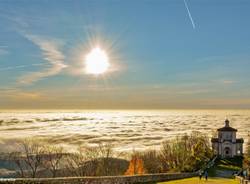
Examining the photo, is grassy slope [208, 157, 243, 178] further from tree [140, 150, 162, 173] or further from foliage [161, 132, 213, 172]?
tree [140, 150, 162, 173]

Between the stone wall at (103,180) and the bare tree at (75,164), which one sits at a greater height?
the stone wall at (103,180)

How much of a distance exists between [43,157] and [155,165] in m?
20.9

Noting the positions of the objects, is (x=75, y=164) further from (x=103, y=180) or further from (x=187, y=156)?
(x=103, y=180)

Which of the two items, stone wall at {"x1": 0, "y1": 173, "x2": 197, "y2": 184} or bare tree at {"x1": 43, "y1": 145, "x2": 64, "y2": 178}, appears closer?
stone wall at {"x1": 0, "y1": 173, "x2": 197, "y2": 184}

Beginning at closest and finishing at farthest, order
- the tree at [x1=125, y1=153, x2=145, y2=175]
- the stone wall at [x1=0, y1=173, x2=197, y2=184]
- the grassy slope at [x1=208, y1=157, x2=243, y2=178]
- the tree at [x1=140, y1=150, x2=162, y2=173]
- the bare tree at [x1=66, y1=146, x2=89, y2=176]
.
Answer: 1. the stone wall at [x1=0, y1=173, x2=197, y2=184]
2. the grassy slope at [x1=208, y1=157, x2=243, y2=178]
3. the bare tree at [x1=66, y1=146, x2=89, y2=176]
4. the tree at [x1=125, y1=153, x2=145, y2=175]
5. the tree at [x1=140, y1=150, x2=162, y2=173]

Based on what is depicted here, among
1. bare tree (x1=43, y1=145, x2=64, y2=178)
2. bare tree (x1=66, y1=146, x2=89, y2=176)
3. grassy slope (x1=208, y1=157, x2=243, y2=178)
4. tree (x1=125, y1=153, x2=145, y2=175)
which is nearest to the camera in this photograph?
grassy slope (x1=208, y1=157, x2=243, y2=178)

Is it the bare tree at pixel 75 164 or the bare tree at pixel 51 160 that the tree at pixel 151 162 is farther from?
the bare tree at pixel 51 160

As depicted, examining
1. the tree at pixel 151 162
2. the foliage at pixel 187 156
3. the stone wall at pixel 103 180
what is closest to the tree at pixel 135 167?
the tree at pixel 151 162

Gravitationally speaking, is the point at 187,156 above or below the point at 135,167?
above

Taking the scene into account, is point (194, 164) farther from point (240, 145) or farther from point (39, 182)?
point (39, 182)

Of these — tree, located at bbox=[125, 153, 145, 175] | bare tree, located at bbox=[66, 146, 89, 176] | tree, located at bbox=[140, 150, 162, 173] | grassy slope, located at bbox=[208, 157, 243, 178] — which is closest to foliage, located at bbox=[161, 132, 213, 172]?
tree, located at bbox=[140, 150, 162, 173]

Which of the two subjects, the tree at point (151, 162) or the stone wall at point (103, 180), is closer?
the stone wall at point (103, 180)

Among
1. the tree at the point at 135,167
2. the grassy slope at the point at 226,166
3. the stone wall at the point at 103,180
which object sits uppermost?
the stone wall at the point at 103,180

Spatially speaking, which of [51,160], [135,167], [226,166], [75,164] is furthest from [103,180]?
[75,164]
